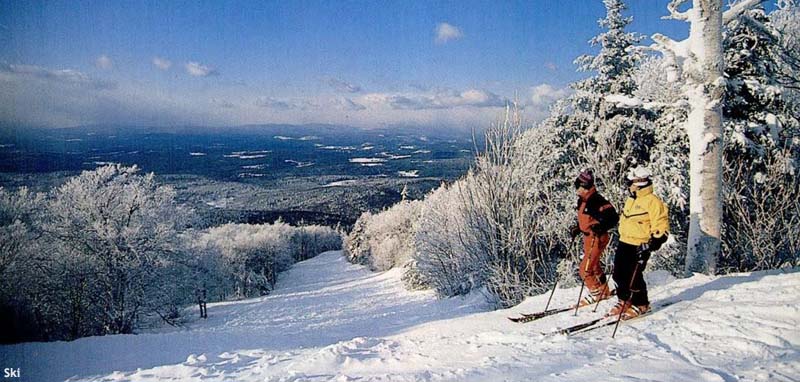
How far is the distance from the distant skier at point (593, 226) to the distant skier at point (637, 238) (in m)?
0.45

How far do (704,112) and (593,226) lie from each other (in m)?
2.79

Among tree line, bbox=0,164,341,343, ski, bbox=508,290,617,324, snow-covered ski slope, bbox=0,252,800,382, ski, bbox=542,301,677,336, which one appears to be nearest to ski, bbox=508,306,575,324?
ski, bbox=508,290,617,324

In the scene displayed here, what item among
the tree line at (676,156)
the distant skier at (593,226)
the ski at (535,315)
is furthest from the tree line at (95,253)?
the distant skier at (593,226)

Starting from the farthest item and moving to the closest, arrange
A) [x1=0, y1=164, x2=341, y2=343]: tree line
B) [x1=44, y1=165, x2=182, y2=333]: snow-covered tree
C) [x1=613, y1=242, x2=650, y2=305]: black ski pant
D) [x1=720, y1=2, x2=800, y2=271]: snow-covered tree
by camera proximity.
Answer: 1. [x1=44, y1=165, x2=182, y2=333]: snow-covered tree
2. [x1=0, y1=164, x2=341, y2=343]: tree line
3. [x1=720, y1=2, x2=800, y2=271]: snow-covered tree
4. [x1=613, y1=242, x2=650, y2=305]: black ski pant

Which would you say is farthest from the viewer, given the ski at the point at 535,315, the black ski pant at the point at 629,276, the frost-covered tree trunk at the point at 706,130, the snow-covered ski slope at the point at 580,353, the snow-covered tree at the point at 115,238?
the snow-covered tree at the point at 115,238

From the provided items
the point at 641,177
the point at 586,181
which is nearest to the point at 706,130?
the point at 586,181

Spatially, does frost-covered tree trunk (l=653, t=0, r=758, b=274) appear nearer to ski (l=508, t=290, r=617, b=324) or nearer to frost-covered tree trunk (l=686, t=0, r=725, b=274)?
frost-covered tree trunk (l=686, t=0, r=725, b=274)

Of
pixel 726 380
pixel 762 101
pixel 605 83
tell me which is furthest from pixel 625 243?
pixel 605 83

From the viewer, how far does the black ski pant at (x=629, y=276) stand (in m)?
5.27

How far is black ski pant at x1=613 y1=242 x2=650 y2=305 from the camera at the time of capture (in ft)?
17.3

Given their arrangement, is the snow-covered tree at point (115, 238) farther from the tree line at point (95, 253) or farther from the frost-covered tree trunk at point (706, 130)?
the frost-covered tree trunk at point (706, 130)

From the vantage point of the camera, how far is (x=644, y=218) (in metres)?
5.12

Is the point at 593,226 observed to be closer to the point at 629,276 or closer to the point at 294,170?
the point at 629,276

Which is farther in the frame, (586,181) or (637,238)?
(586,181)
